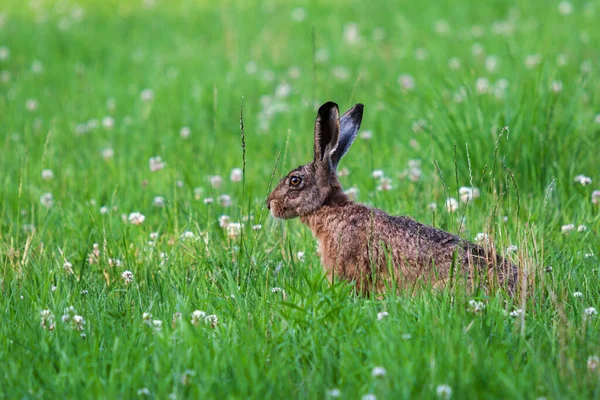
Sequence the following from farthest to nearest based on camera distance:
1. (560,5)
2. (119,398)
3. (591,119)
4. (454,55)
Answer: (560,5) < (454,55) < (591,119) < (119,398)

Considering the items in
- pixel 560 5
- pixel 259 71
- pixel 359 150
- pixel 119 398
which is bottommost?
pixel 119 398

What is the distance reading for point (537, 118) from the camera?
747 cm

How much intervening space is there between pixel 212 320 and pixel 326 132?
1743 mm

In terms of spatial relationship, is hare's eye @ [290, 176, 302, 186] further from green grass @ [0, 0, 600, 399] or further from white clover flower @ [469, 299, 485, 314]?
white clover flower @ [469, 299, 485, 314]

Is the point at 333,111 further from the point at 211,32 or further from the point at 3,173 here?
the point at 211,32

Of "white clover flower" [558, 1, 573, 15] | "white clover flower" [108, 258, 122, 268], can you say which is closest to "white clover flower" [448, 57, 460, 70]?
"white clover flower" [558, 1, 573, 15]

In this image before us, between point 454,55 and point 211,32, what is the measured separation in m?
4.23

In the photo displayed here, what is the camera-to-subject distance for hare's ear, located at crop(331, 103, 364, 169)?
6102mm

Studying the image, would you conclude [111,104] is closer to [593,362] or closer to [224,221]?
[224,221]

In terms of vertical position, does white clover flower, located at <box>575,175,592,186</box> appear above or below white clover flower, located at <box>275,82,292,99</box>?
below

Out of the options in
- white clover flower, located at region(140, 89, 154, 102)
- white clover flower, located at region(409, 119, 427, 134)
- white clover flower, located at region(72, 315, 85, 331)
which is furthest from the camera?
white clover flower, located at region(140, 89, 154, 102)

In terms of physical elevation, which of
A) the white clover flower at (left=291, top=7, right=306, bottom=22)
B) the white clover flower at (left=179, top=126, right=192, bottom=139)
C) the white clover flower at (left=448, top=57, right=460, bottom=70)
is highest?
the white clover flower at (left=291, top=7, right=306, bottom=22)

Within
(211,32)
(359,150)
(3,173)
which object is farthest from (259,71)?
(3,173)

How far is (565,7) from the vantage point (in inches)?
526
